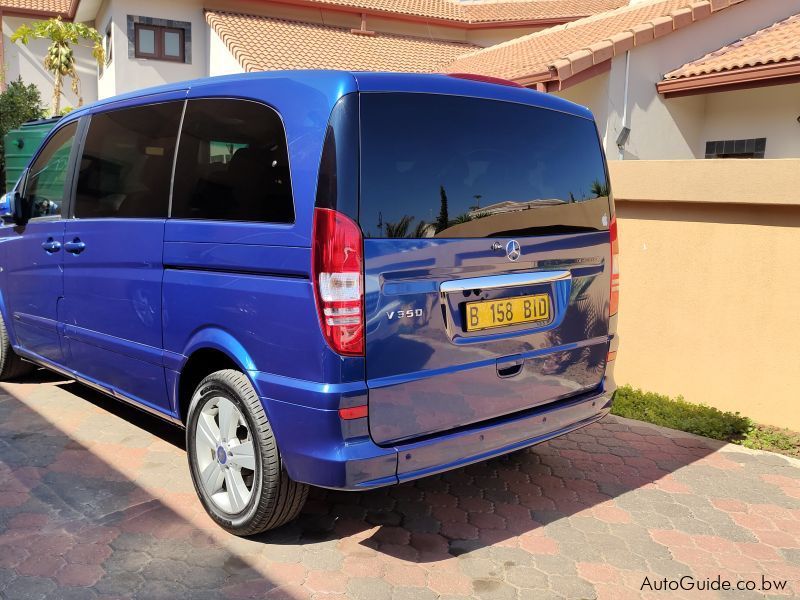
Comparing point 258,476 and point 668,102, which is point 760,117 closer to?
point 668,102

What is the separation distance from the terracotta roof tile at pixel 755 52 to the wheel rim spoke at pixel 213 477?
9.95m

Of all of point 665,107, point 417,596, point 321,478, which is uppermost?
point 665,107

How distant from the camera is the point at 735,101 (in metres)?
12.2

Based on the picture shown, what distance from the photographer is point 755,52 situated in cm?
1156

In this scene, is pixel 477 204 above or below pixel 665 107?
below

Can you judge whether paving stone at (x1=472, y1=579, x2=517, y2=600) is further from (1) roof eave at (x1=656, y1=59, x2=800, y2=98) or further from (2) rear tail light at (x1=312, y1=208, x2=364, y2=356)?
(1) roof eave at (x1=656, y1=59, x2=800, y2=98)

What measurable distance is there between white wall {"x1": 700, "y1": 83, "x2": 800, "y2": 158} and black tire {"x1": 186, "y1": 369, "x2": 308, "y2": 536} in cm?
1055

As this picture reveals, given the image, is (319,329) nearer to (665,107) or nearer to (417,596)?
(417,596)

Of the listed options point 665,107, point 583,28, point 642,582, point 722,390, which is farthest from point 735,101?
point 642,582

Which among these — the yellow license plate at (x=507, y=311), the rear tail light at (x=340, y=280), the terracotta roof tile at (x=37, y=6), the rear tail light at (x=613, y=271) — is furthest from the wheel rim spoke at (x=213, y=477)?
the terracotta roof tile at (x=37, y=6)

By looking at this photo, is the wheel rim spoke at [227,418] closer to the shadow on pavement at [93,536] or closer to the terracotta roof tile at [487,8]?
the shadow on pavement at [93,536]

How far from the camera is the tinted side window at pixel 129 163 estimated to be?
367 centimetres

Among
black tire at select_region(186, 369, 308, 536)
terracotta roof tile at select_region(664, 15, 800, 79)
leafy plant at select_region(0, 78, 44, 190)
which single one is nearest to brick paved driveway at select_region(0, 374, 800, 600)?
black tire at select_region(186, 369, 308, 536)

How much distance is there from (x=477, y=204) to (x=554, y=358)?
84 centimetres
